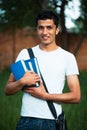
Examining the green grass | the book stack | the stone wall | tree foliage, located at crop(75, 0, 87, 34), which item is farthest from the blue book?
the stone wall

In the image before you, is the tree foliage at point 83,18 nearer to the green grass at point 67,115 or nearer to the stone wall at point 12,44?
the stone wall at point 12,44

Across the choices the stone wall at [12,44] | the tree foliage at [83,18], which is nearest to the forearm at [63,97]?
the tree foliage at [83,18]

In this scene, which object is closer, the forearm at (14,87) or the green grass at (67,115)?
the forearm at (14,87)

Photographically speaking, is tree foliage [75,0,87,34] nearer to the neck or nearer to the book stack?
the neck

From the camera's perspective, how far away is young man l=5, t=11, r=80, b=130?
2.83 m

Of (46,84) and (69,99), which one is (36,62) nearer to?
(46,84)

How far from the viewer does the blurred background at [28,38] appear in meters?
5.53

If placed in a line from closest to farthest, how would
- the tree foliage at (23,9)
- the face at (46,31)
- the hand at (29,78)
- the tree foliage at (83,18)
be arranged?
the hand at (29,78) < the face at (46,31) < the tree foliage at (23,9) < the tree foliage at (83,18)

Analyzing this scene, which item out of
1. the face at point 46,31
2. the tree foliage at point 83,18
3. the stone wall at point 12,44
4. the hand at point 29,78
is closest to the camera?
the hand at point 29,78

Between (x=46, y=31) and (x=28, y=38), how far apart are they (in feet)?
57.6

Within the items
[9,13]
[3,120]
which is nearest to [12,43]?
[9,13]

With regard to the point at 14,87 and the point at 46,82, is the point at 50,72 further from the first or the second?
the point at 14,87

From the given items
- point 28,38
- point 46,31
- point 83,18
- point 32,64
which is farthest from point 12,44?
point 32,64

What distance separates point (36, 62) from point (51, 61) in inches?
4.4
